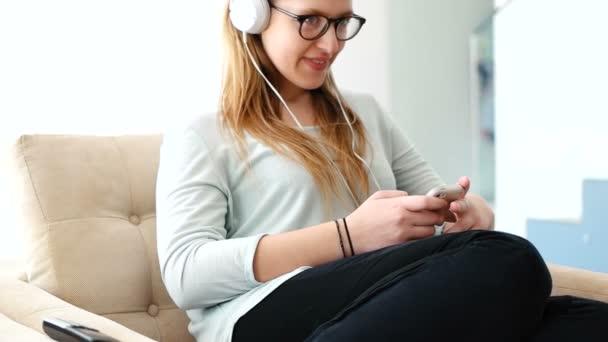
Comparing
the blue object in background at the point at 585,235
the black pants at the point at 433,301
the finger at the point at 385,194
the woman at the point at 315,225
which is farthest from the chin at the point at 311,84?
the blue object in background at the point at 585,235

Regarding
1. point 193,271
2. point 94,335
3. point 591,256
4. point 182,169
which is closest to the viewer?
point 94,335

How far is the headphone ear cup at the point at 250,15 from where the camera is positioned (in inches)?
53.8

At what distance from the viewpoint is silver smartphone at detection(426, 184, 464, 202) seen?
1.22 metres

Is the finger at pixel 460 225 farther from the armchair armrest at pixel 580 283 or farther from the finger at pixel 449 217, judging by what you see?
the armchair armrest at pixel 580 283

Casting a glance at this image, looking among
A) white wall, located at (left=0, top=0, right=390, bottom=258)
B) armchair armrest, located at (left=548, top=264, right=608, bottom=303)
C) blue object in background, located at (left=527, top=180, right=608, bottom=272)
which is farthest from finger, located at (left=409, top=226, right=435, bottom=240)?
blue object in background, located at (left=527, top=180, right=608, bottom=272)

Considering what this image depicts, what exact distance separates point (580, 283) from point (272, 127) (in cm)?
59

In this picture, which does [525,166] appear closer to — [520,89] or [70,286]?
[520,89]

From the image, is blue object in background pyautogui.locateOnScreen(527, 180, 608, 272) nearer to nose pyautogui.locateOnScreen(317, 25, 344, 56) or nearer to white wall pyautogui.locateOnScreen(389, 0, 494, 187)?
white wall pyautogui.locateOnScreen(389, 0, 494, 187)

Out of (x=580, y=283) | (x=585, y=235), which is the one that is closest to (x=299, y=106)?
(x=580, y=283)

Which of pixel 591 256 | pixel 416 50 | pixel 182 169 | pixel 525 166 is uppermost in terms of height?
pixel 416 50

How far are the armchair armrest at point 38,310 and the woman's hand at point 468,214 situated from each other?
2.00ft

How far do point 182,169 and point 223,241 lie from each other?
17cm

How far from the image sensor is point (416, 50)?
377cm

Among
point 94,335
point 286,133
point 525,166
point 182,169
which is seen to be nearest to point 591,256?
point 525,166
